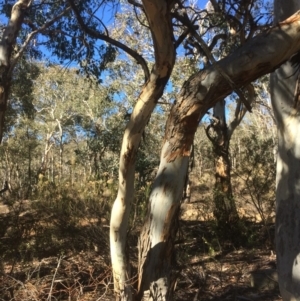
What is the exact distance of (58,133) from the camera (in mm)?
33531

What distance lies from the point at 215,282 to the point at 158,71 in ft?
10.5

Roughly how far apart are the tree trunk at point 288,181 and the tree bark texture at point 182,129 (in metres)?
0.38

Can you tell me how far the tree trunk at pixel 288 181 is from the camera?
11.5ft

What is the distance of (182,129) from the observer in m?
3.57

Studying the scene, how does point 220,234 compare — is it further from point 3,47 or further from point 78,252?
point 3,47

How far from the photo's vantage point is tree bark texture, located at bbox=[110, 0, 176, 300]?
12.5ft

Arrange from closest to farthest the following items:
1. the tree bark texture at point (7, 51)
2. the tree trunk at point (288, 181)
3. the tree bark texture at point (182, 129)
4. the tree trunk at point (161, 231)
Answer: the tree bark texture at point (182, 129)
the tree trunk at point (288, 181)
the tree trunk at point (161, 231)
the tree bark texture at point (7, 51)

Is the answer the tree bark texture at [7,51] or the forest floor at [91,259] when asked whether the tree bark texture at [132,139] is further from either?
the tree bark texture at [7,51]

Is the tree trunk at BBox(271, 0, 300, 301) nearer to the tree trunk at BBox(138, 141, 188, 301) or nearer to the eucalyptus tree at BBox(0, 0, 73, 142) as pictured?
the tree trunk at BBox(138, 141, 188, 301)

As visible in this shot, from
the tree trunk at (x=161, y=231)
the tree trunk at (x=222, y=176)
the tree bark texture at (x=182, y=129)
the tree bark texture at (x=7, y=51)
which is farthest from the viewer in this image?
the tree trunk at (x=222, y=176)

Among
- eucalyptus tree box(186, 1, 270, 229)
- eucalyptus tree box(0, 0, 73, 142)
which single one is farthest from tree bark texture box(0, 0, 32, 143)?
eucalyptus tree box(186, 1, 270, 229)

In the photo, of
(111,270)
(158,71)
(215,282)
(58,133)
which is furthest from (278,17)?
(58,133)

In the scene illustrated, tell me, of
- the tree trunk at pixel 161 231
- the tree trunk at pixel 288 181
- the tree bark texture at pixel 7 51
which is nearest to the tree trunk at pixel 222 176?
the tree bark texture at pixel 7 51

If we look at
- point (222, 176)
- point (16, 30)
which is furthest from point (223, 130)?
point (16, 30)
